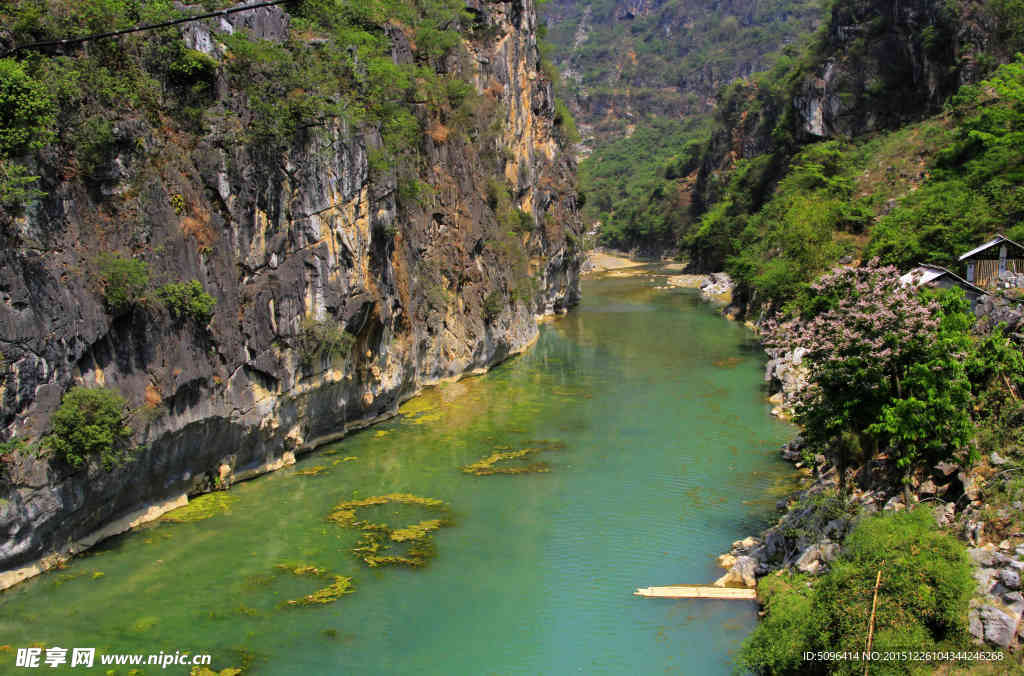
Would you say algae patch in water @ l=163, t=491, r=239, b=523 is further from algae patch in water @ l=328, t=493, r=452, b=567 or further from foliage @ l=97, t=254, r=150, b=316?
foliage @ l=97, t=254, r=150, b=316

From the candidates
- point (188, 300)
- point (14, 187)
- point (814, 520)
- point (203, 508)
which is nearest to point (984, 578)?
point (814, 520)

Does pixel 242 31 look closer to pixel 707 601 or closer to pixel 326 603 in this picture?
pixel 326 603

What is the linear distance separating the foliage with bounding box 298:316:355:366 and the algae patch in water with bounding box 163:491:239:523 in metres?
4.51

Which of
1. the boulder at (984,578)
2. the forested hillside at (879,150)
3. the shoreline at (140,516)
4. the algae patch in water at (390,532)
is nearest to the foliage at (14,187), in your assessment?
the shoreline at (140,516)

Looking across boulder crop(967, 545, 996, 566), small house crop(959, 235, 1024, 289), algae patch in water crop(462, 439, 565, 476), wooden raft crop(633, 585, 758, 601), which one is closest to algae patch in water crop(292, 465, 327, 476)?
algae patch in water crop(462, 439, 565, 476)

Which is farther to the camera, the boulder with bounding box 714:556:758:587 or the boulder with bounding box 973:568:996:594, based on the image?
the boulder with bounding box 714:556:758:587

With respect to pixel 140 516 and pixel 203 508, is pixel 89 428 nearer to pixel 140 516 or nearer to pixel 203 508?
pixel 140 516

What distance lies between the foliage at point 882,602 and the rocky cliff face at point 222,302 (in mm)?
12862

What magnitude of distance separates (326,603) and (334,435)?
409 inches

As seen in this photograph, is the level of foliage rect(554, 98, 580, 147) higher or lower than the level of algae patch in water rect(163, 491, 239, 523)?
higher

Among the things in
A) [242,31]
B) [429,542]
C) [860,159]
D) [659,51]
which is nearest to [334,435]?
[429,542]

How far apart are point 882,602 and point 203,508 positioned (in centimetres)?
1443

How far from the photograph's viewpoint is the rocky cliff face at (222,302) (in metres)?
14.3

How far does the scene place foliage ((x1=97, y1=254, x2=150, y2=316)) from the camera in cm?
1570
